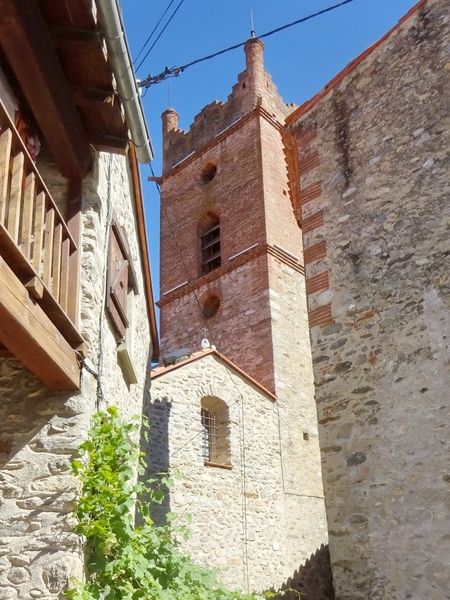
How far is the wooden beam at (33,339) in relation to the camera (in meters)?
3.43

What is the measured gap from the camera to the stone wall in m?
3.90

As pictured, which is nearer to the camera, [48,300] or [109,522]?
[48,300]

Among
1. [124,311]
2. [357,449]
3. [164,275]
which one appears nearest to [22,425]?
[124,311]

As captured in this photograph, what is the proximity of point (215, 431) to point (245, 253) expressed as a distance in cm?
525

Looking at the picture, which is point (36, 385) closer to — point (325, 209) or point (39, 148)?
point (39, 148)

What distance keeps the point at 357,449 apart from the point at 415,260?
2.00m

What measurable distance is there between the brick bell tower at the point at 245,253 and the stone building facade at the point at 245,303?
0.03m

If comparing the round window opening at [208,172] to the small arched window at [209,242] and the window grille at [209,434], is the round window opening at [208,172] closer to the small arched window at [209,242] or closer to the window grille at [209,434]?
the small arched window at [209,242]

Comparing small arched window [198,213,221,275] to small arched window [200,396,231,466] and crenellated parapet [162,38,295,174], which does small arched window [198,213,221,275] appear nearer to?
crenellated parapet [162,38,295,174]

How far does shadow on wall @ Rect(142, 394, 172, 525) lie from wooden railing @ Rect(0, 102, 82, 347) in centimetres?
531

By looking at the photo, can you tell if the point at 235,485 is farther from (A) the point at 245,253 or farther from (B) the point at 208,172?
(B) the point at 208,172

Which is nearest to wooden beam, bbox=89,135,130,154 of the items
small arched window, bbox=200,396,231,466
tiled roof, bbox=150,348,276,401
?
tiled roof, bbox=150,348,276,401

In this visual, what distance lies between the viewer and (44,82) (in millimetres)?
4383

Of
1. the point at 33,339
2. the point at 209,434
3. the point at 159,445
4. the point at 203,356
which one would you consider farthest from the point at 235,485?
the point at 33,339
